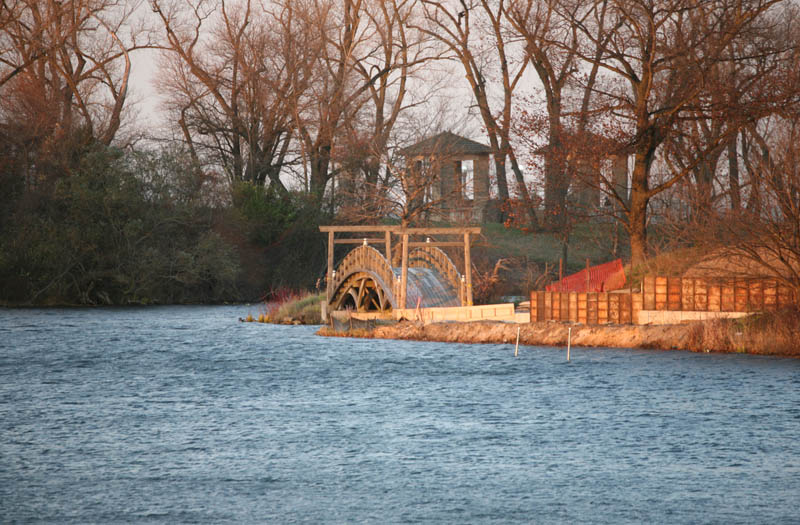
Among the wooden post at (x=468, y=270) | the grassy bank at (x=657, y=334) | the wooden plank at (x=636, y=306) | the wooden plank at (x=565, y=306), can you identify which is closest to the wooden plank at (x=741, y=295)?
Result: the grassy bank at (x=657, y=334)

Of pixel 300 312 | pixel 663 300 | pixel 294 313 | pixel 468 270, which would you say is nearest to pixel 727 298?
pixel 663 300

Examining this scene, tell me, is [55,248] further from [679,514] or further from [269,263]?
[679,514]

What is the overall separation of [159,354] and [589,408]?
17194mm

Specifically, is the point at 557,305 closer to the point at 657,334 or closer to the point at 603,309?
the point at 603,309

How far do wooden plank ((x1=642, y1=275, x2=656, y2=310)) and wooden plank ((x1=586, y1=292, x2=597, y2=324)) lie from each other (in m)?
1.44

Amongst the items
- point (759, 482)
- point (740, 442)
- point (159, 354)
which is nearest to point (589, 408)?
point (740, 442)

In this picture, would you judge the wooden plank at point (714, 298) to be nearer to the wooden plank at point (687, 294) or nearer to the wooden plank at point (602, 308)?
the wooden plank at point (687, 294)

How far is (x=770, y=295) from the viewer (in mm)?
28875

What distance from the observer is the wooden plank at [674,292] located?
3036cm

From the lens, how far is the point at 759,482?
1303 cm

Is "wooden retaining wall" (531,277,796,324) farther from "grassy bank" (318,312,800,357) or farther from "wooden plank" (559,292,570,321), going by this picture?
"grassy bank" (318,312,800,357)

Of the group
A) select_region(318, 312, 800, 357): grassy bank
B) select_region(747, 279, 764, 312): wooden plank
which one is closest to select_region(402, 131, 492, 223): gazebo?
select_region(318, 312, 800, 357): grassy bank

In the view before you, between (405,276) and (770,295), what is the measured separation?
12.5 m

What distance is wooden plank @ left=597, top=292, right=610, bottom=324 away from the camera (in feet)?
103
